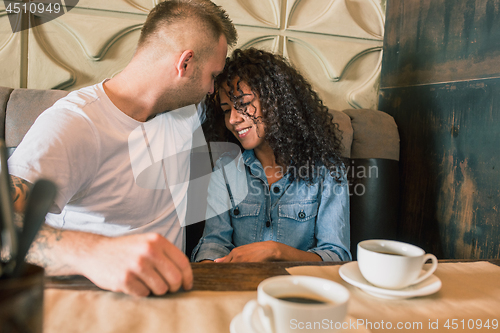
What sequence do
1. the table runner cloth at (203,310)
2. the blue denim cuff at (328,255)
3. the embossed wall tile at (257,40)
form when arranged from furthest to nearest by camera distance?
the embossed wall tile at (257,40)
the blue denim cuff at (328,255)
the table runner cloth at (203,310)

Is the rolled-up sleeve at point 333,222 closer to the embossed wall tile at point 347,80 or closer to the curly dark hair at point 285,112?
the curly dark hair at point 285,112

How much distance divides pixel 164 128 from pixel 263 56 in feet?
1.69

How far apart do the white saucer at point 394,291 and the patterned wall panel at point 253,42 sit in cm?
140

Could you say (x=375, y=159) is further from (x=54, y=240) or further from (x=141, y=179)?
(x=54, y=240)

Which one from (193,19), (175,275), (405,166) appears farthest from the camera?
(405,166)

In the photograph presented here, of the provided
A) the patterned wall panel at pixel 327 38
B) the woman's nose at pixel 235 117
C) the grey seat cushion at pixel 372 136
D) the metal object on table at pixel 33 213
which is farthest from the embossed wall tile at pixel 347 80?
the metal object on table at pixel 33 213

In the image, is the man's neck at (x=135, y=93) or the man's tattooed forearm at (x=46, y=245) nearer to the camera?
the man's tattooed forearm at (x=46, y=245)

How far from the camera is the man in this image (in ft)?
2.01

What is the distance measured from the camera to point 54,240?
0.60m

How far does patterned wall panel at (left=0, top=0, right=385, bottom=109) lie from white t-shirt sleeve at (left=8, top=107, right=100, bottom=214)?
68 centimetres

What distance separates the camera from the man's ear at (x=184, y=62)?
1.17 meters

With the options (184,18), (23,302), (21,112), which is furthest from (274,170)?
(23,302)

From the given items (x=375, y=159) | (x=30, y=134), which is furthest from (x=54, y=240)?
(x=375, y=159)

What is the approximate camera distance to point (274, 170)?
4.36 feet
